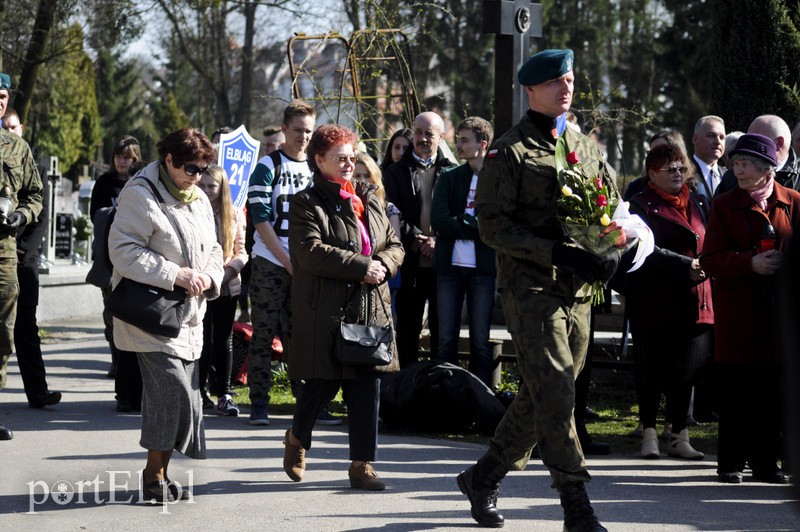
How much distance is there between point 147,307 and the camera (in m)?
5.85

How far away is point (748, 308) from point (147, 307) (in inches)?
129

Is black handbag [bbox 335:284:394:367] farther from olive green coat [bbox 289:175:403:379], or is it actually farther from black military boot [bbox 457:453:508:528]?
black military boot [bbox 457:453:508:528]

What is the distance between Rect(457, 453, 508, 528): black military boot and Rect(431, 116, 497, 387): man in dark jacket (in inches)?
122

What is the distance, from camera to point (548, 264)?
5113 mm

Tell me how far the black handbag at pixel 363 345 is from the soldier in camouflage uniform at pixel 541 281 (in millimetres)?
997

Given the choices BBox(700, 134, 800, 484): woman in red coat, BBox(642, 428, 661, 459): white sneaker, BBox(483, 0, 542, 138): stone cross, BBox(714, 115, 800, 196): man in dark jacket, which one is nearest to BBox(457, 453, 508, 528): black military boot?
BBox(700, 134, 800, 484): woman in red coat

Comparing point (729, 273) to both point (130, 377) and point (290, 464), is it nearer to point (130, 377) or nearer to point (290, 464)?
point (290, 464)

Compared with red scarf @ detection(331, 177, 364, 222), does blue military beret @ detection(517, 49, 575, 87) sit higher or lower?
higher

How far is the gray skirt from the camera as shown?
19.4 ft

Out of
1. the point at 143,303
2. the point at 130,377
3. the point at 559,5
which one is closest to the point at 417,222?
the point at 130,377

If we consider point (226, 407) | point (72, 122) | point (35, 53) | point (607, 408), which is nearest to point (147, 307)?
point (226, 407)

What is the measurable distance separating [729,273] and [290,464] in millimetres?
2632

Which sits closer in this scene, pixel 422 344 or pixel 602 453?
pixel 602 453

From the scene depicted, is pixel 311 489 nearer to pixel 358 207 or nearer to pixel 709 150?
pixel 358 207
